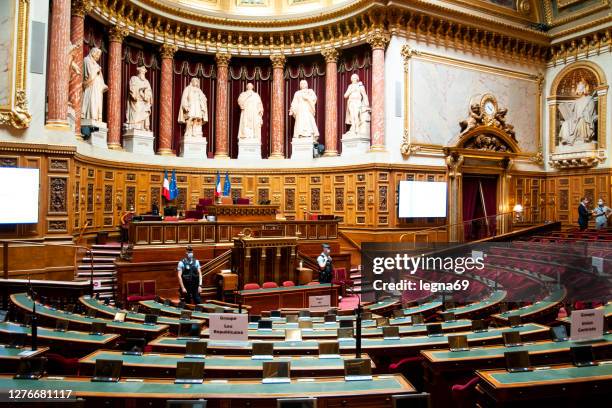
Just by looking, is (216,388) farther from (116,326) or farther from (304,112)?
(304,112)

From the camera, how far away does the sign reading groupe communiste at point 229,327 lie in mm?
5199

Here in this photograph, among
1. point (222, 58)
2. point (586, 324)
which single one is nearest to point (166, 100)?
point (222, 58)

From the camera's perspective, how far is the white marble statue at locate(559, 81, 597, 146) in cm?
2058

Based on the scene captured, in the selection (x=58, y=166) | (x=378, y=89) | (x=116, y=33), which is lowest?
→ (x=58, y=166)

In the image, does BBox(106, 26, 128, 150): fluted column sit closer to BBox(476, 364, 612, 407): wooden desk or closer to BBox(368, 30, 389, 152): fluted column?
BBox(368, 30, 389, 152): fluted column

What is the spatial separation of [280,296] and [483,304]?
17.0 feet

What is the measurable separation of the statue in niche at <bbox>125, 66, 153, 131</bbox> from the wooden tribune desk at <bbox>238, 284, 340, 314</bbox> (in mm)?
10104

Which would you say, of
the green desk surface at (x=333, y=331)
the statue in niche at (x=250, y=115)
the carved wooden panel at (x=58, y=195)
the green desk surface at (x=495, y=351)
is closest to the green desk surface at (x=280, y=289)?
the green desk surface at (x=333, y=331)

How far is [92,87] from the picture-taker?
16.4 metres

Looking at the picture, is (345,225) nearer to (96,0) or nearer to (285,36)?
(285,36)

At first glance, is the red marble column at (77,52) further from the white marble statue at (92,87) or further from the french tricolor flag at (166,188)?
the french tricolor flag at (166,188)

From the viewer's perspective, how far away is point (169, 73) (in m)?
19.5

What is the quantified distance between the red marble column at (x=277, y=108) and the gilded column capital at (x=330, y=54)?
6.50ft

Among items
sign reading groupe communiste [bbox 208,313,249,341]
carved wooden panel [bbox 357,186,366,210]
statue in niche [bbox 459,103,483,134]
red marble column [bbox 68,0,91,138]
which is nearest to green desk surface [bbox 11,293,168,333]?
sign reading groupe communiste [bbox 208,313,249,341]
